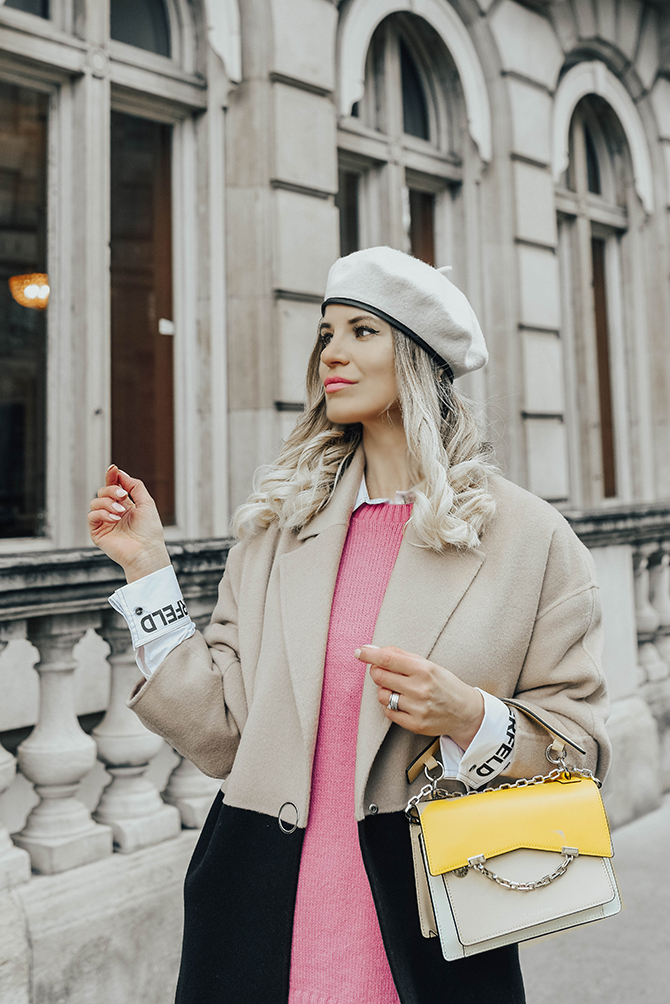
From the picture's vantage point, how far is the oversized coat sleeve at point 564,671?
165cm

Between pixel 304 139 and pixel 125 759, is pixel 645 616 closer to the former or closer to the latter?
pixel 304 139

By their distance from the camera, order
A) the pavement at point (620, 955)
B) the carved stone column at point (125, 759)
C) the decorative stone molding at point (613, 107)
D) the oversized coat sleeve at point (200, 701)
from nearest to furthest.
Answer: the oversized coat sleeve at point (200, 701) < the carved stone column at point (125, 759) < the pavement at point (620, 955) < the decorative stone molding at point (613, 107)

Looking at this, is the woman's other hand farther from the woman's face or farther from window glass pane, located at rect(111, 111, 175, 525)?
window glass pane, located at rect(111, 111, 175, 525)

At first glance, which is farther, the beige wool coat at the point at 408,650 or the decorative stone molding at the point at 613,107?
the decorative stone molding at the point at 613,107

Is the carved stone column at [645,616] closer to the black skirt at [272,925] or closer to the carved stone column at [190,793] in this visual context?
the carved stone column at [190,793]

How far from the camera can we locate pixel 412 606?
1695 millimetres

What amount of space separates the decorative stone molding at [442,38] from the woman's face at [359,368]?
3557 mm

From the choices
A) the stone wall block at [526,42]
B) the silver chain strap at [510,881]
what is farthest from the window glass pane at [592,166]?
the silver chain strap at [510,881]

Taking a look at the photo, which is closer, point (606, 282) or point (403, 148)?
point (403, 148)

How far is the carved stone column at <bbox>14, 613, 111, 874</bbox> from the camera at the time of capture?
99.8 inches

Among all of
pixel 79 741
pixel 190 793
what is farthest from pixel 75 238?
pixel 190 793

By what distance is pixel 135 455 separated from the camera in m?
4.27

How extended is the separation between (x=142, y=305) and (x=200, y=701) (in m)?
2.98

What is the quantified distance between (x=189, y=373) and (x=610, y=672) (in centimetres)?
269
